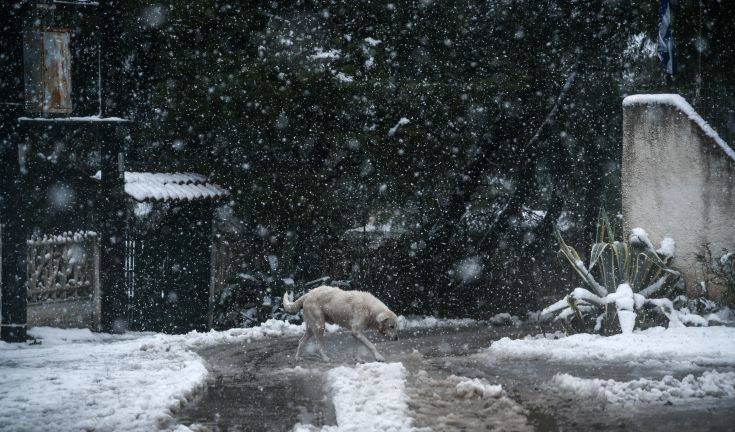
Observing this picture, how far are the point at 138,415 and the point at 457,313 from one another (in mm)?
9260

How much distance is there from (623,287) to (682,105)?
8.74ft

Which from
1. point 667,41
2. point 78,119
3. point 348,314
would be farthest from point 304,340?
point 667,41

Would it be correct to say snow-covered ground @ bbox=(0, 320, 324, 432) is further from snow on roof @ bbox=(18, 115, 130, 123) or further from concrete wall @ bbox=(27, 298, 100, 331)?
snow on roof @ bbox=(18, 115, 130, 123)

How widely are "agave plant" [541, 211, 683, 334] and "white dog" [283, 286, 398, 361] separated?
94.6 inches

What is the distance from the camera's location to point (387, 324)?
9086 mm

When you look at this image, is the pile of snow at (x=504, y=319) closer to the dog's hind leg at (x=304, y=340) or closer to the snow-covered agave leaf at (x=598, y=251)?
the snow-covered agave leaf at (x=598, y=251)

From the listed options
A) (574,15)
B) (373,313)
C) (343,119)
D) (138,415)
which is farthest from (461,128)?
(138,415)

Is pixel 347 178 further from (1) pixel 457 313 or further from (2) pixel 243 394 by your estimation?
(2) pixel 243 394

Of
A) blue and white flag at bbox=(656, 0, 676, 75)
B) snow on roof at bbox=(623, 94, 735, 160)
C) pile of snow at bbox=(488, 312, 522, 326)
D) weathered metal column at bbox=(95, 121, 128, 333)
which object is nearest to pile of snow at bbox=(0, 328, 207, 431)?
weathered metal column at bbox=(95, 121, 128, 333)

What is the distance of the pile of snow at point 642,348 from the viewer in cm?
767

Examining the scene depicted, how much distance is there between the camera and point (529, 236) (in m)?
15.3

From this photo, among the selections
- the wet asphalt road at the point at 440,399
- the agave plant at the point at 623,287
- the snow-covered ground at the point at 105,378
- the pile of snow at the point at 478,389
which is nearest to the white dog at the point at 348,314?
the wet asphalt road at the point at 440,399

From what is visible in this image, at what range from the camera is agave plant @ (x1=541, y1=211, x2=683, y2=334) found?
30.5 ft

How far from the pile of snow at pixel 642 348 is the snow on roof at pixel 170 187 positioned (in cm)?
683
